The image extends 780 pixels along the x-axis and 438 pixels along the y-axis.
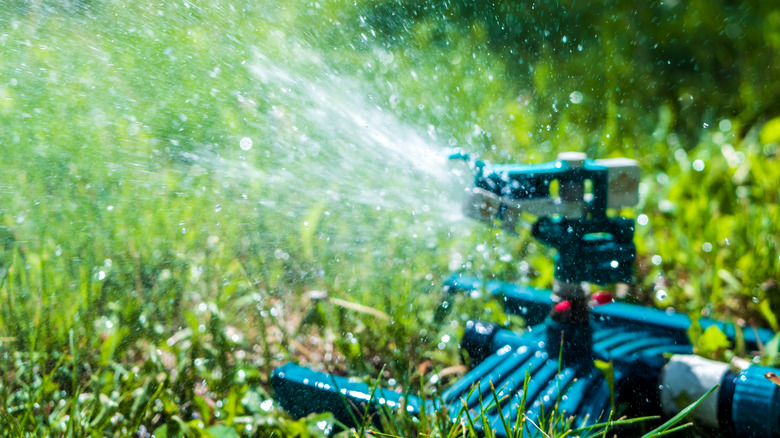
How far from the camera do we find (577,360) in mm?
1310

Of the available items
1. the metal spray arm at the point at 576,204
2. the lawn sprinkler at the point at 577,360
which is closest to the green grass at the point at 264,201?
the lawn sprinkler at the point at 577,360

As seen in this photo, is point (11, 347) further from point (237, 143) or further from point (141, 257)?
point (237, 143)

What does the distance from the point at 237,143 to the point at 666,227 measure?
146 centimetres

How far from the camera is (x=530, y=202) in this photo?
50.1 inches

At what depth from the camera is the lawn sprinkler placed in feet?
3.76

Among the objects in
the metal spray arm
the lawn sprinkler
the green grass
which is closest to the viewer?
the lawn sprinkler

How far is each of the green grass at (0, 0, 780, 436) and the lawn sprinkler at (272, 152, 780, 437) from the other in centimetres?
15

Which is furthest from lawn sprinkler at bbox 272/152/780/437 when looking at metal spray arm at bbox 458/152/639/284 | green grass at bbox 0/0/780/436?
green grass at bbox 0/0/780/436

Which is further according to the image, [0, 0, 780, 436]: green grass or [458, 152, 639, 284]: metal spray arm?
[0, 0, 780, 436]: green grass

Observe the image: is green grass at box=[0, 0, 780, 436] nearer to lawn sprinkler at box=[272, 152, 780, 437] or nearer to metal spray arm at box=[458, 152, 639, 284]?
lawn sprinkler at box=[272, 152, 780, 437]

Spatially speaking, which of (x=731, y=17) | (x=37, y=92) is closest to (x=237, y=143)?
(x=37, y=92)

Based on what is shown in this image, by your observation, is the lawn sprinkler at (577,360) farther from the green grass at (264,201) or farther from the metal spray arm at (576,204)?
the green grass at (264,201)

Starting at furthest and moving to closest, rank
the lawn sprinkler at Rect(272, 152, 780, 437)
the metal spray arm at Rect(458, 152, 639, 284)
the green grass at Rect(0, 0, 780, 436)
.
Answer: the green grass at Rect(0, 0, 780, 436)
the metal spray arm at Rect(458, 152, 639, 284)
the lawn sprinkler at Rect(272, 152, 780, 437)

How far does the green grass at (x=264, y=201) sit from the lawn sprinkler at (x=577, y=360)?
15 centimetres
